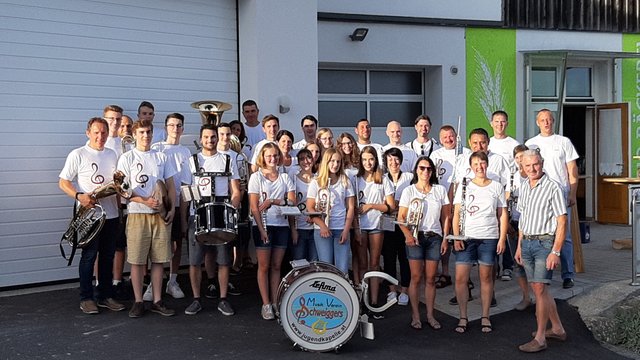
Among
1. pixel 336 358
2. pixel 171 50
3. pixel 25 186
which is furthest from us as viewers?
pixel 171 50

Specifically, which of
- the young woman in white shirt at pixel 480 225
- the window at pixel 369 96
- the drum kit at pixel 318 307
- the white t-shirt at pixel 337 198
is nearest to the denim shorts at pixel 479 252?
the young woman in white shirt at pixel 480 225

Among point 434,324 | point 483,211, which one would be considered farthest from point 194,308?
point 483,211

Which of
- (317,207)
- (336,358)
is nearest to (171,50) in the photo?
(317,207)

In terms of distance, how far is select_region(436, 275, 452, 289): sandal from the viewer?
873cm

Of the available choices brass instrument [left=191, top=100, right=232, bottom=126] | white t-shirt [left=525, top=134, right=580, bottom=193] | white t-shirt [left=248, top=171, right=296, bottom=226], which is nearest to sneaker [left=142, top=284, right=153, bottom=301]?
white t-shirt [left=248, top=171, right=296, bottom=226]

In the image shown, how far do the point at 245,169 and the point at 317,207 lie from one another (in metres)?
1.27

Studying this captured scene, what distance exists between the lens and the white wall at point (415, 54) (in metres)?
12.9

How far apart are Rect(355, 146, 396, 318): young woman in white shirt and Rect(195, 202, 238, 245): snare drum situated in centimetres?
131

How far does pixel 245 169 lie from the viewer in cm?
805

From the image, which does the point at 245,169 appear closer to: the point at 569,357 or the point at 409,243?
the point at 409,243

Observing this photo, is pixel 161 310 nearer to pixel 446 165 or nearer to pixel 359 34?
pixel 446 165

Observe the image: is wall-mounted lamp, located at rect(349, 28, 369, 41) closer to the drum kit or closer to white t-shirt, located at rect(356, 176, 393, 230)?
white t-shirt, located at rect(356, 176, 393, 230)

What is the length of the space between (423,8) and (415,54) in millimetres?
880

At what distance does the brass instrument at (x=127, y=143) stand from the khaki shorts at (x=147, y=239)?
47.8 inches
